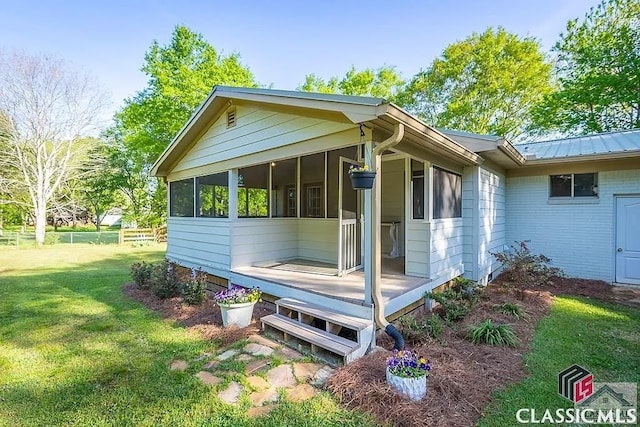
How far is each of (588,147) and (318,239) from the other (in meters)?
7.01

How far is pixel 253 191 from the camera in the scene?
22.2 feet

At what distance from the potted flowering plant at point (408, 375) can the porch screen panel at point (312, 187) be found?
4.59 m

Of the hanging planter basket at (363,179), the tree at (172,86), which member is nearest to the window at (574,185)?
the hanging planter basket at (363,179)

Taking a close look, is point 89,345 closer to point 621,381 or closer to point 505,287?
point 621,381

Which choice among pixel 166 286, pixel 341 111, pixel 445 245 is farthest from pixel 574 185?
pixel 166 286

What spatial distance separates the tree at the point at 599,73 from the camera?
12609 millimetres

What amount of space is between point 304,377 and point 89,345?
2.90 metres

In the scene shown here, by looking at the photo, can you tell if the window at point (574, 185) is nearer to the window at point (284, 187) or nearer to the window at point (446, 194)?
the window at point (446, 194)

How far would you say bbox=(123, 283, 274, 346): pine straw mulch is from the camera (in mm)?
4117

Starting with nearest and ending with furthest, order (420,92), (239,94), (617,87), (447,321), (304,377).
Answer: (304,377)
(447,321)
(239,94)
(617,87)
(420,92)

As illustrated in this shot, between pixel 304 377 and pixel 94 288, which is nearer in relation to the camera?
pixel 304 377

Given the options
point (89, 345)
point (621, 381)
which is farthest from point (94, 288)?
point (621, 381)

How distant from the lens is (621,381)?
122 inches

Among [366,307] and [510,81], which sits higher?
[510,81]
